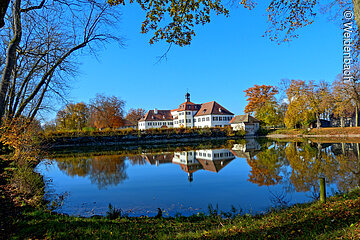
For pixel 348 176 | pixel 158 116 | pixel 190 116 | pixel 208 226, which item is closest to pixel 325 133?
pixel 348 176

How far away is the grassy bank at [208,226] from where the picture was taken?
3.37 m

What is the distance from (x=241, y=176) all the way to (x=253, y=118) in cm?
3927

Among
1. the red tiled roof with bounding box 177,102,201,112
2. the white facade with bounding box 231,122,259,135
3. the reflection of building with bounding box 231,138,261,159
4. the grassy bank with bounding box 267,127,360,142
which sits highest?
the red tiled roof with bounding box 177,102,201,112

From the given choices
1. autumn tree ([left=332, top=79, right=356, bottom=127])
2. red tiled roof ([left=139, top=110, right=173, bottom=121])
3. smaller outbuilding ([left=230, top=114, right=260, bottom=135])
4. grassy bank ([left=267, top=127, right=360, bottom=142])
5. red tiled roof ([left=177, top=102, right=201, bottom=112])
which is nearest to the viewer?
autumn tree ([left=332, top=79, right=356, bottom=127])

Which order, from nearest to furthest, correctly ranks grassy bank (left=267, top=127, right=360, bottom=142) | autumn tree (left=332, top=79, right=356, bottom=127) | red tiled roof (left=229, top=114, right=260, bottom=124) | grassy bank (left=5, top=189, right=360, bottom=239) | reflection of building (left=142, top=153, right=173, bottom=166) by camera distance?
grassy bank (left=5, top=189, right=360, bottom=239), reflection of building (left=142, top=153, right=173, bottom=166), autumn tree (left=332, top=79, right=356, bottom=127), grassy bank (left=267, top=127, right=360, bottom=142), red tiled roof (left=229, top=114, right=260, bottom=124)

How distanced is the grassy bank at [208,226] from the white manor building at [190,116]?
47288 millimetres

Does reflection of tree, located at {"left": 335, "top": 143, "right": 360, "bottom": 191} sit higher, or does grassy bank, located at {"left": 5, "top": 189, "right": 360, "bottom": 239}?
grassy bank, located at {"left": 5, "top": 189, "right": 360, "bottom": 239}

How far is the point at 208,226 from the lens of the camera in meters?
4.59

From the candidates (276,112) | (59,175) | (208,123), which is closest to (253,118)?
(276,112)

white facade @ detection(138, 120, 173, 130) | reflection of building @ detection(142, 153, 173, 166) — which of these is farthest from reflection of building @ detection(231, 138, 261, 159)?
white facade @ detection(138, 120, 173, 130)

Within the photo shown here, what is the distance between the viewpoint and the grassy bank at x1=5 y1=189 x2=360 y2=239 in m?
3.37

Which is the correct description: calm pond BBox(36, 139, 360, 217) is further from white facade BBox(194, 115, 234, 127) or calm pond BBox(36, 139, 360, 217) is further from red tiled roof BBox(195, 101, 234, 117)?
red tiled roof BBox(195, 101, 234, 117)

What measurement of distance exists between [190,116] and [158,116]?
11396mm

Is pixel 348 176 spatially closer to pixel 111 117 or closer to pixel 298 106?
pixel 298 106
